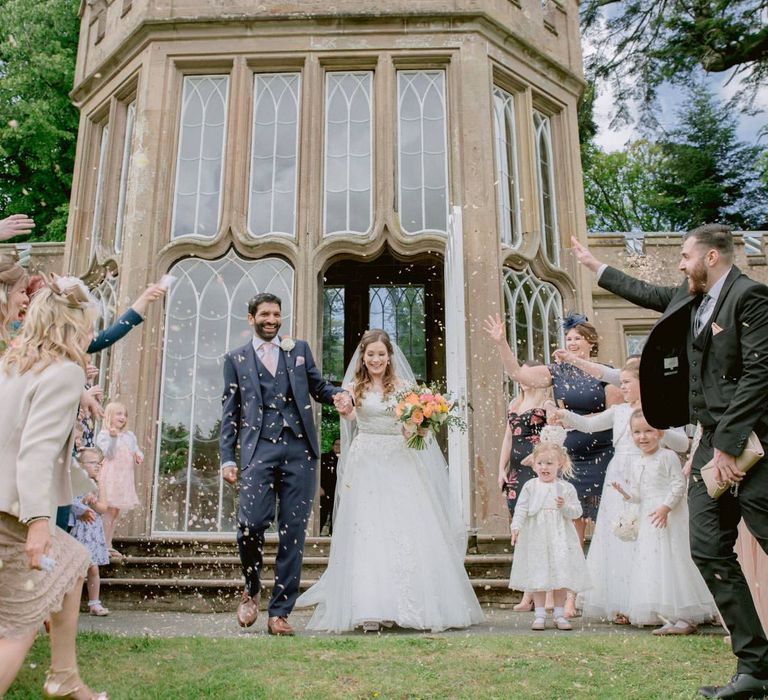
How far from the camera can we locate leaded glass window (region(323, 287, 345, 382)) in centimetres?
1309

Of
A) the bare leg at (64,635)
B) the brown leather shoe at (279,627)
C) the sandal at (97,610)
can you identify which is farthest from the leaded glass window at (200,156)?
the bare leg at (64,635)

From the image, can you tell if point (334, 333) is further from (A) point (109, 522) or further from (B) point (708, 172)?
(B) point (708, 172)

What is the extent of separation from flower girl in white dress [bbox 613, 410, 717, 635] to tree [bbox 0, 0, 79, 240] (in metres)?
14.6

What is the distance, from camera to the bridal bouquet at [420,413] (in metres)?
5.36

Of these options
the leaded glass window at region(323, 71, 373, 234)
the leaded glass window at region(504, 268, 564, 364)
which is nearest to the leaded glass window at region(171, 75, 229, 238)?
the leaded glass window at region(323, 71, 373, 234)

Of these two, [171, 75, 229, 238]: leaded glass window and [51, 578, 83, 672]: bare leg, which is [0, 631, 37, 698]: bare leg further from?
[171, 75, 229, 238]: leaded glass window

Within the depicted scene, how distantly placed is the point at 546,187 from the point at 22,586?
9110 mm

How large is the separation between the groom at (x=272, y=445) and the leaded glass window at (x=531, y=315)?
4.38 meters

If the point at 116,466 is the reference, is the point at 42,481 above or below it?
below

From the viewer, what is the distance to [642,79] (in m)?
19.5

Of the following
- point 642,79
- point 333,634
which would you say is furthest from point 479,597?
point 642,79

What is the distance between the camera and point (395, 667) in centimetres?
361

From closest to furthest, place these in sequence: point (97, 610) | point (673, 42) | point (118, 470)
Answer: point (97, 610) < point (118, 470) < point (673, 42)

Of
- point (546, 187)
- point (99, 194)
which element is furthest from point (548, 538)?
point (99, 194)
